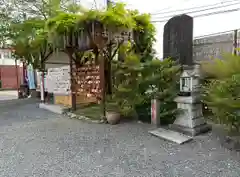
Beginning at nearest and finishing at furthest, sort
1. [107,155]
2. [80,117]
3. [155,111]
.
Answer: [107,155] → [155,111] → [80,117]

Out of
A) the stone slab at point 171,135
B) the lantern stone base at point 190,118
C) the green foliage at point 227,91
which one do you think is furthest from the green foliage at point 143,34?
the green foliage at point 227,91

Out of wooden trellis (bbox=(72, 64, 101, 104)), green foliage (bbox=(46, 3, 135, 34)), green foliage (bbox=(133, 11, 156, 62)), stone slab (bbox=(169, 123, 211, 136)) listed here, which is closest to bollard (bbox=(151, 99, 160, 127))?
stone slab (bbox=(169, 123, 211, 136))

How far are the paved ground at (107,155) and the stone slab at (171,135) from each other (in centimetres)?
11

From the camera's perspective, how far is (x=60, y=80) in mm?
6531

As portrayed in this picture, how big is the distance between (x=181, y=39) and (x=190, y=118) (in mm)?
1709

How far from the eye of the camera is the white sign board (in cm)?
620

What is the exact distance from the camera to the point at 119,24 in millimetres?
4250

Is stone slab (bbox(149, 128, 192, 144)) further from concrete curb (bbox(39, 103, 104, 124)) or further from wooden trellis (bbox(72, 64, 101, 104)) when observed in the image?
wooden trellis (bbox(72, 64, 101, 104))

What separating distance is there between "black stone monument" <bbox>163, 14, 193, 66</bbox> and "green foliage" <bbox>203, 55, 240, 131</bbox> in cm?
128

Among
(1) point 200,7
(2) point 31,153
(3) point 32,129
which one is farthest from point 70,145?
(1) point 200,7

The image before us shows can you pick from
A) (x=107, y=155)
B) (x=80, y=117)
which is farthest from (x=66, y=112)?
(x=107, y=155)

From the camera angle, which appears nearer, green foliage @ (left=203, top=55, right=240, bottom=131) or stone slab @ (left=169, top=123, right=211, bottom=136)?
green foliage @ (left=203, top=55, right=240, bottom=131)

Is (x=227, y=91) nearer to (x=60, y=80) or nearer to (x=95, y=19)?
(x=95, y=19)

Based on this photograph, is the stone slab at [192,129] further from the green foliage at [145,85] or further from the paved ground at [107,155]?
the green foliage at [145,85]
